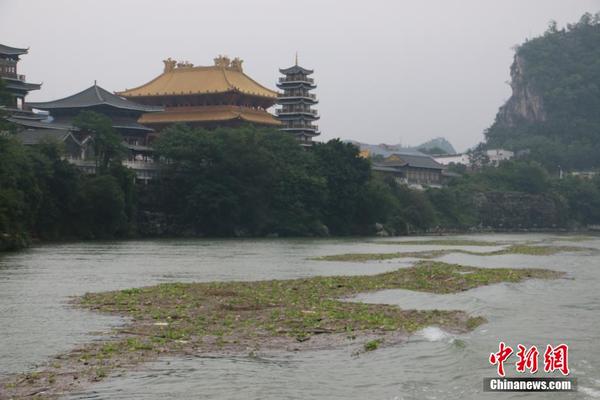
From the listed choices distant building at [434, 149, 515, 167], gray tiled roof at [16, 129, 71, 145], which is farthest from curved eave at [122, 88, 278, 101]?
distant building at [434, 149, 515, 167]

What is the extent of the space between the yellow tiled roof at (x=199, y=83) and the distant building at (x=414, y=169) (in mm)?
22044

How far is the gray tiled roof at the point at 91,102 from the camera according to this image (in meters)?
80.0

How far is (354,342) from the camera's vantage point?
17.1 m

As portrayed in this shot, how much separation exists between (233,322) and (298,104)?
266 feet

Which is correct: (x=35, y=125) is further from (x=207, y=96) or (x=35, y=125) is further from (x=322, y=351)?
(x=322, y=351)

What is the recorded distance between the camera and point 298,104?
326 feet

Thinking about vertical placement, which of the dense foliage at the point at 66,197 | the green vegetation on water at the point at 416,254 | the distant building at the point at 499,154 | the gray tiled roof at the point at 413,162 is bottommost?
the green vegetation on water at the point at 416,254

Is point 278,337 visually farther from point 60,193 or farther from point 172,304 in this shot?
point 60,193

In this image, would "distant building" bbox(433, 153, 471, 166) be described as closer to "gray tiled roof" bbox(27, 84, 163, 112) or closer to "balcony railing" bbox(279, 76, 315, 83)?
"balcony railing" bbox(279, 76, 315, 83)

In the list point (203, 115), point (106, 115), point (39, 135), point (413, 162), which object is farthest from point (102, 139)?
point (413, 162)

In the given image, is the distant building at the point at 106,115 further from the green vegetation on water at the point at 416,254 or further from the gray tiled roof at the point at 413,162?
the gray tiled roof at the point at 413,162

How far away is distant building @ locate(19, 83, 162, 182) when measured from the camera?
224 feet

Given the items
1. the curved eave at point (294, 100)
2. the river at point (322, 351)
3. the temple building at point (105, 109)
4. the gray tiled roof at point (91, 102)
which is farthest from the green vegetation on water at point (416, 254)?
the curved eave at point (294, 100)

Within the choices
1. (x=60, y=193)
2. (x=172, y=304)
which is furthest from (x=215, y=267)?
(x=60, y=193)
